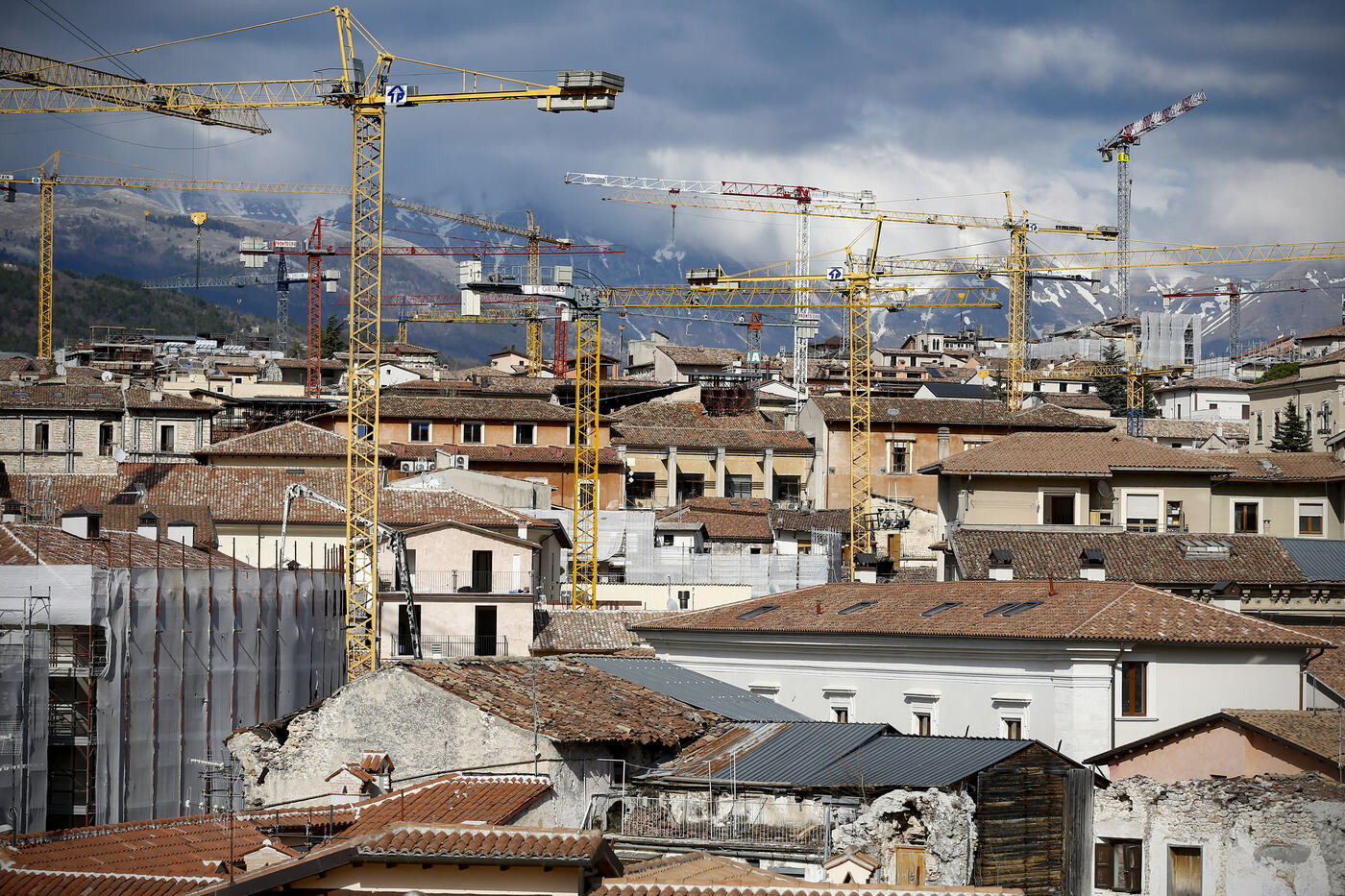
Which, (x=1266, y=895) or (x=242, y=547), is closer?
(x=1266, y=895)

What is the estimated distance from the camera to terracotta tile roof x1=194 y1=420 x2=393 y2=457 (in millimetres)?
59812

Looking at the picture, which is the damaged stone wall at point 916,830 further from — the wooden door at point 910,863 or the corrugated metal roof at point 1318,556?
the corrugated metal roof at point 1318,556

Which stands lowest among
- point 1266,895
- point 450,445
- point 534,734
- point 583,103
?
point 1266,895

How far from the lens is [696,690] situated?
1217 inches

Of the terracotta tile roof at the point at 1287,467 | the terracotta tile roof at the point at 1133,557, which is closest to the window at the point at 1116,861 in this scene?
the terracotta tile roof at the point at 1133,557

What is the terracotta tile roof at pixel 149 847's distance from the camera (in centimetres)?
1812

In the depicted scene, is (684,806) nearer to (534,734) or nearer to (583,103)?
(534,734)

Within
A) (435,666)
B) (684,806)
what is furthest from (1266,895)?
(435,666)

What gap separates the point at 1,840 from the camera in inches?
763

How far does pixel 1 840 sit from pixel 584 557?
39.1 meters

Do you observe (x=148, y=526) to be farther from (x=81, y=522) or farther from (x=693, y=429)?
(x=693, y=429)

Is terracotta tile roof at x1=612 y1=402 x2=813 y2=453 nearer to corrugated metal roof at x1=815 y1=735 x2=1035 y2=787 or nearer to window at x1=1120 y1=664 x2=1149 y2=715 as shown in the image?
window at x1=1120 y1=664 x2=1149 y2=715

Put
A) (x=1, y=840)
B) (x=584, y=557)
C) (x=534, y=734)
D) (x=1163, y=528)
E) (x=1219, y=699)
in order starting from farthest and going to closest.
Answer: (x=584, y=557) < (x=1163, y=528) < (x=1219, y=699) < (x=534, y=734) < (x=1, y=840)

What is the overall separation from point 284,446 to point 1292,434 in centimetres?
4003
